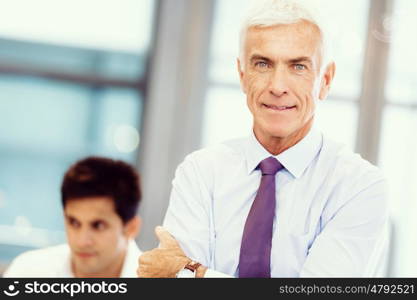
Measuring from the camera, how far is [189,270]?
3.69 feet

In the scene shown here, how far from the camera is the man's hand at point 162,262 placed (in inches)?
43.8

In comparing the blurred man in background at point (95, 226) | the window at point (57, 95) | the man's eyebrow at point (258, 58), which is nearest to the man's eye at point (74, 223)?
the blurred man in background at point (95, 226)

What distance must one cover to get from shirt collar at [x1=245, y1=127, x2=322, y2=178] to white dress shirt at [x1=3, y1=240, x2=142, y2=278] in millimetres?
643

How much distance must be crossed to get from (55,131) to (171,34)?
78cm

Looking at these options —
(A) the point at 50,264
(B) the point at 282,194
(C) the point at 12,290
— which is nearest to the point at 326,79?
(B) the point at 282,194

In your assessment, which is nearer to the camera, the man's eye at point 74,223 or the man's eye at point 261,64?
the man's eye at point 261,64

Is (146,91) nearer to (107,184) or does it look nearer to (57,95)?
(57,95)

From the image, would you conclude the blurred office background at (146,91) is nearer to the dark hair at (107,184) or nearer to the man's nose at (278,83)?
the dark hair at (107,184)

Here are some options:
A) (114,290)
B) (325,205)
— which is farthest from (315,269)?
(114,290)

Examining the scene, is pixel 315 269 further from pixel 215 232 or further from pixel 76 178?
pixel 76 178

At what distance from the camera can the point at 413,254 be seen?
2.97 metres

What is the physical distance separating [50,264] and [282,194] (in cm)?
85

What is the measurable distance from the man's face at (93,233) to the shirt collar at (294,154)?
2.12ft

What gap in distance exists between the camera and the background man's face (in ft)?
3.67
